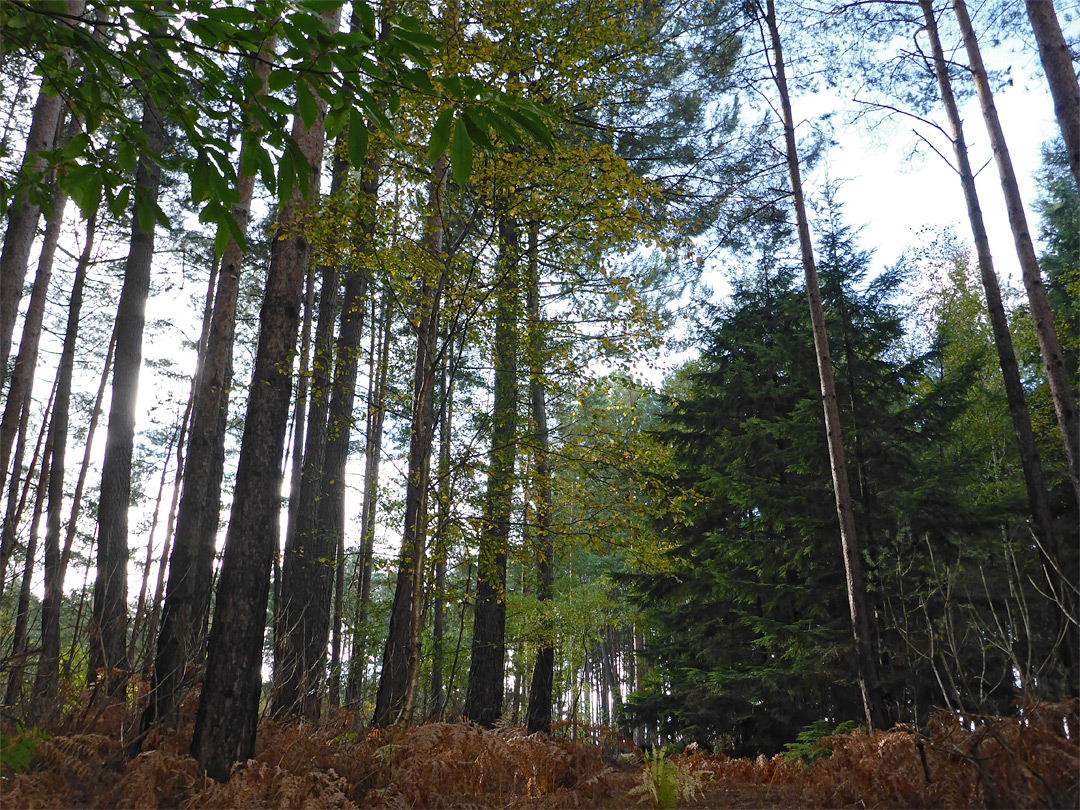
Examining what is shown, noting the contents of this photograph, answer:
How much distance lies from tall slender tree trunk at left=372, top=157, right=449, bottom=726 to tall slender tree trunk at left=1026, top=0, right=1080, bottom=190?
4.86 m

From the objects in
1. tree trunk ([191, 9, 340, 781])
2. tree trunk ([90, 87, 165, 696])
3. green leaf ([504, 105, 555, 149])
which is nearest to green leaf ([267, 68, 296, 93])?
green leaf ([504, 105, 555, 149])

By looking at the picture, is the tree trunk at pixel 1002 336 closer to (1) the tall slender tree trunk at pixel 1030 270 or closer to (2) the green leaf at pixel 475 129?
(1) the tall slender tree trunk at pixel 1030 270

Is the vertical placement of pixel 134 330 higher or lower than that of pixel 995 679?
higher

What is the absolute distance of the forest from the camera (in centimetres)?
290

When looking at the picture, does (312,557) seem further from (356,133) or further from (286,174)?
(356,133)

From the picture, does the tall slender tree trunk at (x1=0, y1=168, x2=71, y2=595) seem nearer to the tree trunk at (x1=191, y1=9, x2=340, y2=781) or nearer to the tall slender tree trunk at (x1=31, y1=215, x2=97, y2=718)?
the tall slender tree trunk at (x1=31, y1=215, x2=97, y2=718)

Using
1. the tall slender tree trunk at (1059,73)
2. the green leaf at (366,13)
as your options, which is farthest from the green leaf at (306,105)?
the tall slender tree trunk at (1059,73)

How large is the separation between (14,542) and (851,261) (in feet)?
34.6

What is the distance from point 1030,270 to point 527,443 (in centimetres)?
563

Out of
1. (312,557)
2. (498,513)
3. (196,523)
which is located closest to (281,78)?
(196,523)

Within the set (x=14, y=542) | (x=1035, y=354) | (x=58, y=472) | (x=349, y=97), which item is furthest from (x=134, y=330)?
(x=1035, y=354)

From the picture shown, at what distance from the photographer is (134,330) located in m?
8.49

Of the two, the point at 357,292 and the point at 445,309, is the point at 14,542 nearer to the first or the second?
the point at 445,309

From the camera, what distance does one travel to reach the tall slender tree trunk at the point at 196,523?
15.8 ft
